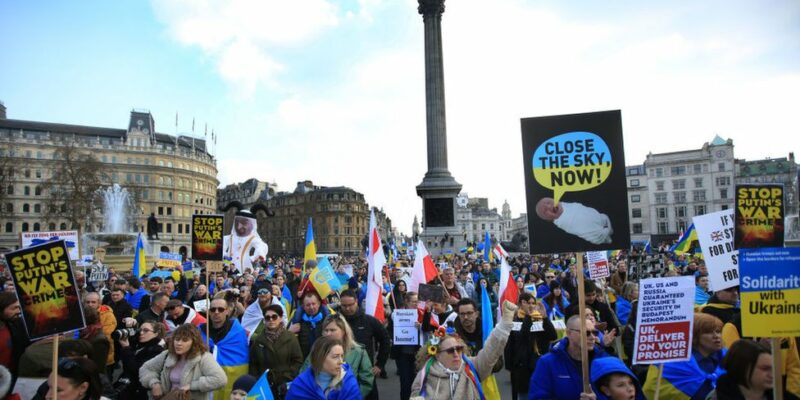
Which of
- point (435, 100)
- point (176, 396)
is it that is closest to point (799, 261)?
point (176, 396)

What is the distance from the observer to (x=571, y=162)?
469cm

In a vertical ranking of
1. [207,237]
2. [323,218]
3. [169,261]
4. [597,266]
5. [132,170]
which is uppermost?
[132,170]

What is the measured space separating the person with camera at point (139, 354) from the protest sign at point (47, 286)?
4.50 feet

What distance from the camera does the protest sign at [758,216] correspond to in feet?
17.0

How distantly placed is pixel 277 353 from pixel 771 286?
4704 millimetres

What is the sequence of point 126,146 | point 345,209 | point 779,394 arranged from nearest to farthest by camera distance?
point 779,394, point 126,146, point 345,209

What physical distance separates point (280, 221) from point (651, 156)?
266 ft

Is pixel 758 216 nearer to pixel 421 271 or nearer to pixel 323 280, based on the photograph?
pixel 421 271

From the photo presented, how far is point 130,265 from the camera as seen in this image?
3322 centimetres

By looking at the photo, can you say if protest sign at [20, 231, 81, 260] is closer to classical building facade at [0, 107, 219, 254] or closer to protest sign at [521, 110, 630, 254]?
protest sign at [521, 110, 630, 254]

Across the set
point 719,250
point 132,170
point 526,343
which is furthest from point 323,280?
point 132,170

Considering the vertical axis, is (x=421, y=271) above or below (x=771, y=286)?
below

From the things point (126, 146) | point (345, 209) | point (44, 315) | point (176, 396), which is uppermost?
point (126, 146)

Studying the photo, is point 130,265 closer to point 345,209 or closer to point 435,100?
point 435,100
